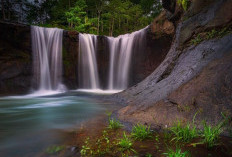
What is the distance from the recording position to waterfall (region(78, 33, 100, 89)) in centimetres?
1458

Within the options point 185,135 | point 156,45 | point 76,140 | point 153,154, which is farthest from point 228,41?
point 156,45

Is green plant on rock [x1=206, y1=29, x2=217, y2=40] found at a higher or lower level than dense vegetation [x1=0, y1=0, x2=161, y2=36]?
lower

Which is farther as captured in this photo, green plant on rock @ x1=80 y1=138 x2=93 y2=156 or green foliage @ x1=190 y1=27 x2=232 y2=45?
green foliage @ x1=190 y1=27 x2=232 y2=45

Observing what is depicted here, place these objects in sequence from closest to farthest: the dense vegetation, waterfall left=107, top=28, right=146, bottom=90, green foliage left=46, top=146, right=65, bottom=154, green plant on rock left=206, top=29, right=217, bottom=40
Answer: green foliage left=46, top=146, right=65, bottom=154 → green plant on rock left=206, top=29, right=217, bottom=40 → waterfall left=107, top=28, right=146, bottom=90 → the dense vegetation

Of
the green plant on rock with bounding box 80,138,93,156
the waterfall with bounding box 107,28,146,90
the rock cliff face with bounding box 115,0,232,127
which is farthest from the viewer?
the waterfall with bounding box 107,28,146,90

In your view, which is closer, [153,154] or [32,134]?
[153,154]

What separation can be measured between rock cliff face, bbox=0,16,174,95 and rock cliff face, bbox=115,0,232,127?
6.89 meters

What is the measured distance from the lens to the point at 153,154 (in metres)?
1.90

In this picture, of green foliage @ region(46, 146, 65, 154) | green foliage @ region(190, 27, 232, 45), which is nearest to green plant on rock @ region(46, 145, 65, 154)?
green foliage @ region(46, 146, 65, 154)

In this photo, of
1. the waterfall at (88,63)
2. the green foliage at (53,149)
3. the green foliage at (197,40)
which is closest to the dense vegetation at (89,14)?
the waterfall at (88,63)

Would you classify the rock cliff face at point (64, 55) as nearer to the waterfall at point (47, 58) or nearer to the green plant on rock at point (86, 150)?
the waterfall at point (47, 58)

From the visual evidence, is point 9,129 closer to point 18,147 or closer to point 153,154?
point 18,147

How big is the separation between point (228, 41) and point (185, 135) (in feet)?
8.26

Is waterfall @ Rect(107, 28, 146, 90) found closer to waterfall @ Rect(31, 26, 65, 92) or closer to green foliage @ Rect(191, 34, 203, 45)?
waterfall @ Rect(31, 26, 65, 92)
